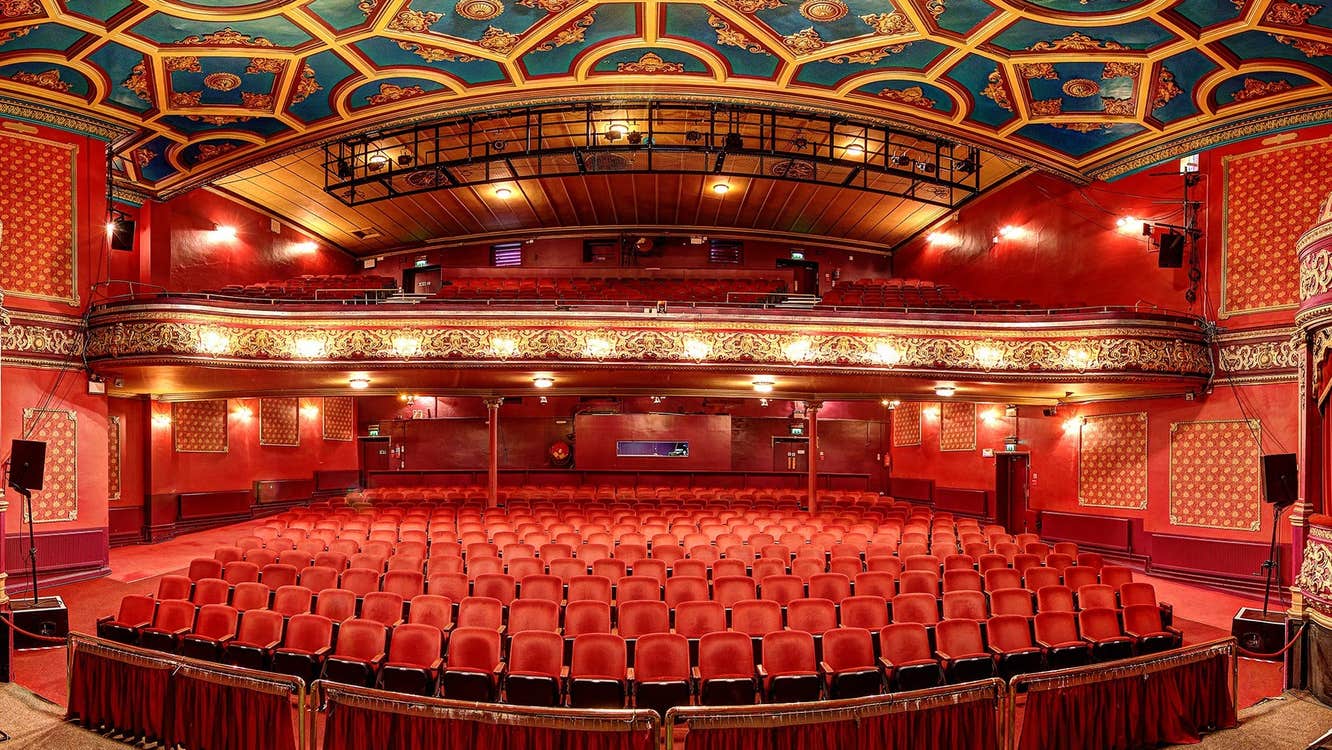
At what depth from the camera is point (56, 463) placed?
11430 millimetres

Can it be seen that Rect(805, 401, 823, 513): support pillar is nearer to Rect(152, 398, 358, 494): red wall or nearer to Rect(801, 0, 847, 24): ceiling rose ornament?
Rect(801, 0, 847, 24): ceiling rose ornament

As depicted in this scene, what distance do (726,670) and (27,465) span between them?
763cm

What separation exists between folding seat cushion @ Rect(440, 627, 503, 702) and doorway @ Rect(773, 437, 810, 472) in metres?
14.7

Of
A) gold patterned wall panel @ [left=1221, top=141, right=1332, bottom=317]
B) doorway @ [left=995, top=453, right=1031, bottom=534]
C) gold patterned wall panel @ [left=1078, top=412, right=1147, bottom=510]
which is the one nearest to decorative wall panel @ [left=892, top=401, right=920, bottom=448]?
doorway @ [left=995, top=453, right=1031, bottom=534]

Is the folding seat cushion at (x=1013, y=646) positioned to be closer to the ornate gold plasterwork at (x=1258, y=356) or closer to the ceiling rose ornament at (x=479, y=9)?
the ornate gold plasterwork at (x=1258, y=356)

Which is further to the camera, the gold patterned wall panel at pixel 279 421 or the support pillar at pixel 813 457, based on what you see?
the gold patterned wall panel at pixel 279 421

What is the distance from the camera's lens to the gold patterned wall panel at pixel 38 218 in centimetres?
1118

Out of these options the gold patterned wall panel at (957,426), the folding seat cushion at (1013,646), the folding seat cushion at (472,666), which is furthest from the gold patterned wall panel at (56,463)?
the gold patterned wall panel at (957,426)

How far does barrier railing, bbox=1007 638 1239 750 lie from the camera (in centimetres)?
480

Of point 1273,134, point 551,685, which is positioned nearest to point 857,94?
point 1273,134

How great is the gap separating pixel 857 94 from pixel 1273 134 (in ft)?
20.6

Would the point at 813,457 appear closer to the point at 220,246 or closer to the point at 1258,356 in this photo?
the point at 1258,356

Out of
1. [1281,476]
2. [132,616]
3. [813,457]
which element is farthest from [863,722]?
[813,457]

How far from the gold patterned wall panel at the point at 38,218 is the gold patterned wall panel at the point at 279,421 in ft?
20.6
